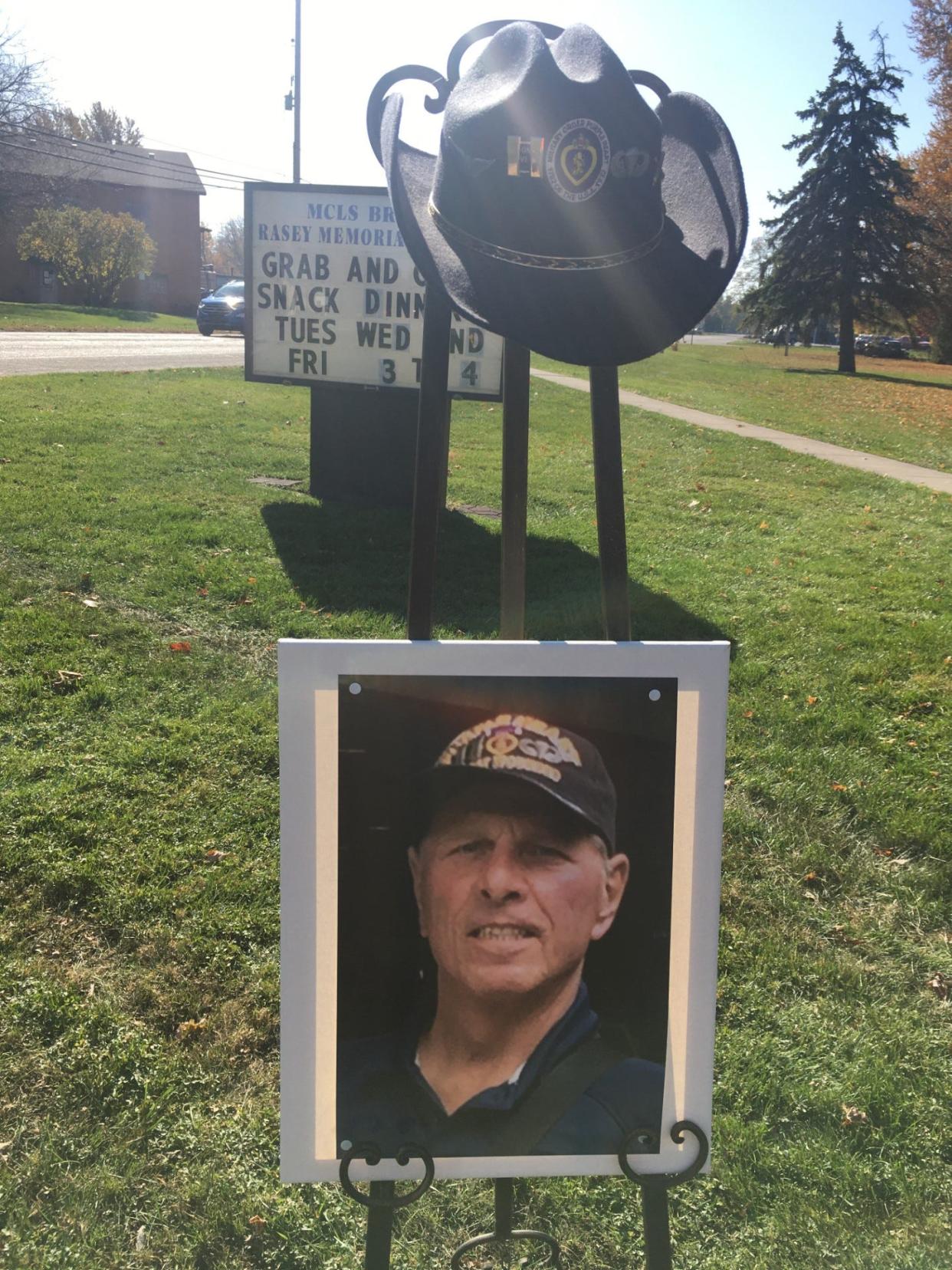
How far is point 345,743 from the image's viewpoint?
5.95 feet

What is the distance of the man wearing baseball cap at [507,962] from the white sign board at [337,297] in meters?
6.55

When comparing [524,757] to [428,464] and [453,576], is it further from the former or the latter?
[453,576]

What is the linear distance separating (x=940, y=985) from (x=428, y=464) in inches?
90.9

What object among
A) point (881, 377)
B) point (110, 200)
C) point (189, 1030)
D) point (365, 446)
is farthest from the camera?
point (110, 200)

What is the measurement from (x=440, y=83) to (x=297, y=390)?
15.1 meters

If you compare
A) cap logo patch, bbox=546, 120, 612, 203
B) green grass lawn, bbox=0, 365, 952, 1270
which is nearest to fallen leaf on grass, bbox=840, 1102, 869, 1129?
green grass lawn, bbox=0, 365, 952, 1270

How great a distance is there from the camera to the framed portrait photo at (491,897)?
180cm

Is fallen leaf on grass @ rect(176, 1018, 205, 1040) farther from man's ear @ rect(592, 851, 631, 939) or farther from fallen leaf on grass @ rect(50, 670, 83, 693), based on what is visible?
fallen leaf on grass @ rect(50, 670, 83, 693)

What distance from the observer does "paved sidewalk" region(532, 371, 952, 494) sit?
12250 mm

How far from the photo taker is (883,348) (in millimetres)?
53250

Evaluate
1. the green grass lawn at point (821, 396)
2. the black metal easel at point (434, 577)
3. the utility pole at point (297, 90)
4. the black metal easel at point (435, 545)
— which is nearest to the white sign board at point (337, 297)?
the green grass lawn at point (821, 396)

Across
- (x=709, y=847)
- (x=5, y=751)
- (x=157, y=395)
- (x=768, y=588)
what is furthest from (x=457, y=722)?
(x=157, y=395)

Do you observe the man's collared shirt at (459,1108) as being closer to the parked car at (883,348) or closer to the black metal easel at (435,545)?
the black metal easel at (435,545)

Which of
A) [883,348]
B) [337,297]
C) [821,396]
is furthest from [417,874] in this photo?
[883,348]
